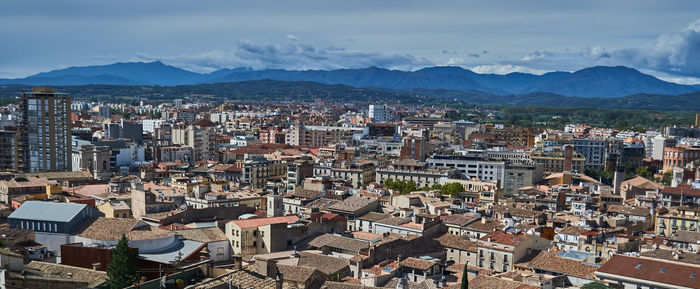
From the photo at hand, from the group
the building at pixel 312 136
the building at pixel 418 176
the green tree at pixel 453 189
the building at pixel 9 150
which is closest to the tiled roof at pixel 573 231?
the green tree at pixel 453 189

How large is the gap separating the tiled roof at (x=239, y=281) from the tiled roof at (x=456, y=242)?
19067 mm

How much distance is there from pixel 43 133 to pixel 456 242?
164ft

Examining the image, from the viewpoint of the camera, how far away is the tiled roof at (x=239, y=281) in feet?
54.7

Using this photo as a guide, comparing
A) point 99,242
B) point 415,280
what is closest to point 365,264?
point 415,280

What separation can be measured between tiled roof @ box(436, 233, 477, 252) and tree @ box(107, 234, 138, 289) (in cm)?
1956

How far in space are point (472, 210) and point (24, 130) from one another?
48.0 m

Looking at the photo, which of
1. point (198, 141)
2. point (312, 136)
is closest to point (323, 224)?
point (198, 141)

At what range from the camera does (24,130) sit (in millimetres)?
70125

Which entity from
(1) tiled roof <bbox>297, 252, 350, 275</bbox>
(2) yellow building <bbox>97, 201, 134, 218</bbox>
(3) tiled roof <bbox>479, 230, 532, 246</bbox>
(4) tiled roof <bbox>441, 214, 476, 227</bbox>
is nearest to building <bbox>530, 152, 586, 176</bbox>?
(4) tiled roof <bbox>441, 214, 476, 227</bbox>

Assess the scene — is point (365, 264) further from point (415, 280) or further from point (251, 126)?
point (251, 126)

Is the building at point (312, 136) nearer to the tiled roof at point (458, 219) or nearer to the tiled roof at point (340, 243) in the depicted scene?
the tiled roof at point (458, 219)

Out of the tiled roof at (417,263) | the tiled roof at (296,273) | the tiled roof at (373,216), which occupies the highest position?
the tiled roof at (296,273)

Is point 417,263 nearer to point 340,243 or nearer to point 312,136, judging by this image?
point 340,243

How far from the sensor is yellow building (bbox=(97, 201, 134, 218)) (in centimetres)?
3506
